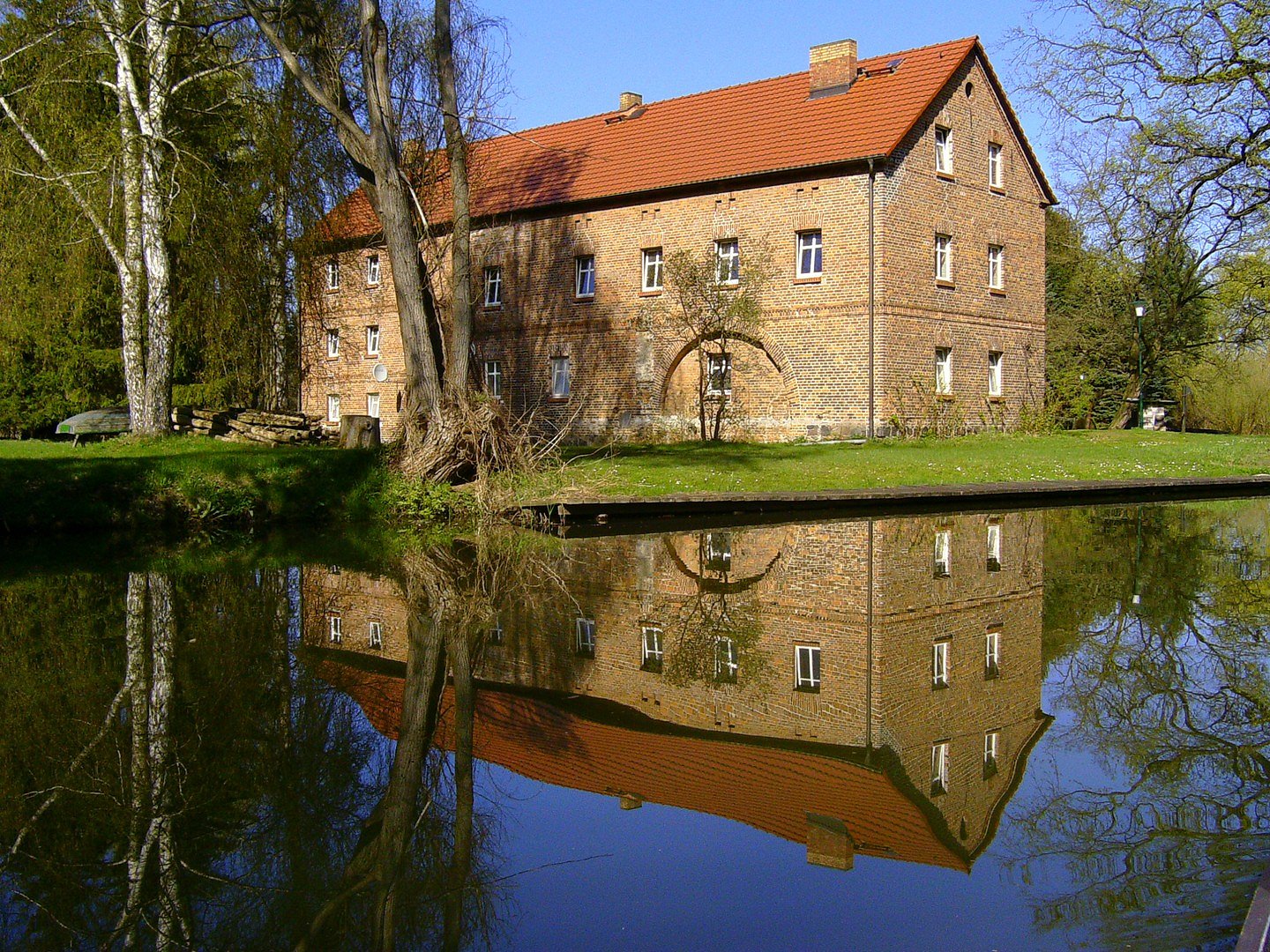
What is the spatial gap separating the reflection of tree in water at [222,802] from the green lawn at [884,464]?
8488 mm

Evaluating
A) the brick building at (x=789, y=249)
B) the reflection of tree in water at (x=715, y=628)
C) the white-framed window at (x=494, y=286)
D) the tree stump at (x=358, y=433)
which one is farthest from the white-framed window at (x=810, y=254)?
the reflection of tree in water at (x=715, y=628)

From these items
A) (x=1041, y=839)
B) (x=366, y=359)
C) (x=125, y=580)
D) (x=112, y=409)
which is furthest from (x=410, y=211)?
(x=366, y=359)

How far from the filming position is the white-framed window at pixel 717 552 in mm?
10602

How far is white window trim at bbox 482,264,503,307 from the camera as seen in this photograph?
33281 millimetres

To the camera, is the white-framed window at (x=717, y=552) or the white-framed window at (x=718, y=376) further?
the white-framed window at (x=718, y=376)

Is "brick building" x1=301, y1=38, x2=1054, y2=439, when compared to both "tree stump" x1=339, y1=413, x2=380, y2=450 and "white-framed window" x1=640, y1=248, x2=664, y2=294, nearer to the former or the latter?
"white-framed window" x1=640, y1=248, x2=664, y2=294

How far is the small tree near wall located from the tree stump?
1094cm

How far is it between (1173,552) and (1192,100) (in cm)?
1467

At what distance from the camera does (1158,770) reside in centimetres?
471

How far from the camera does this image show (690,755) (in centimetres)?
Result: 498

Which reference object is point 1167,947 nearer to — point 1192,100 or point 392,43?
point 392,43

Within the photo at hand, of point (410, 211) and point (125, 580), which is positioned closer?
point (125, 580)

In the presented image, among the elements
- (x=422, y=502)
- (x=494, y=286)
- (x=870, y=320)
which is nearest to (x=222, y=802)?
(x=422, y=502)

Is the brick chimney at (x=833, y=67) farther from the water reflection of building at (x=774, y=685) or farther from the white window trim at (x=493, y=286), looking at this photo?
the water reflection of building at (x=774, y=685)
